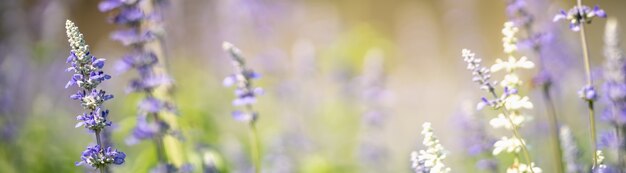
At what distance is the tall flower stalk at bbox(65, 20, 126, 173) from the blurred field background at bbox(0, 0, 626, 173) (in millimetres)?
1275

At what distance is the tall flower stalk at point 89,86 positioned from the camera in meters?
2.25

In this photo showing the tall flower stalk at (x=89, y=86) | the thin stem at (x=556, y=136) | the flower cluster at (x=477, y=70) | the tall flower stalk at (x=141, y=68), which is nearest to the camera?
the tall flower stalk at (x=89, y=86)

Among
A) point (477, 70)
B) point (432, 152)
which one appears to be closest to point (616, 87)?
point (477, 70)

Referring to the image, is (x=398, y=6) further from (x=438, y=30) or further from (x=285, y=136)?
(x=285, y=136)

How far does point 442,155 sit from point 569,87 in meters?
4.57

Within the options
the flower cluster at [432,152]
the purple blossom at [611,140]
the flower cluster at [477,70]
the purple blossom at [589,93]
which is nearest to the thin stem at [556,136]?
the purple blossom at [611,140]

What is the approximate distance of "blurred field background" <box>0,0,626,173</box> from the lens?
199 inches

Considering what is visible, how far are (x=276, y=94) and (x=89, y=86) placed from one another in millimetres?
4351

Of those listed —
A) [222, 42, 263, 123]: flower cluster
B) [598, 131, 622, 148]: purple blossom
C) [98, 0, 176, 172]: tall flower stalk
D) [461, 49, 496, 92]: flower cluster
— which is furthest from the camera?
[98, 0, 176, 172]: tall flower stalk

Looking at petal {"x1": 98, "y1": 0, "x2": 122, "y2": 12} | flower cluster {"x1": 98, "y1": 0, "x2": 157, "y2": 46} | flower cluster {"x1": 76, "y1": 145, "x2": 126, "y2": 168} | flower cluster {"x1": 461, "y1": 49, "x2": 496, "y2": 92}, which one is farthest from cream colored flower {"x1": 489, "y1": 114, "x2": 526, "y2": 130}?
petal {"x1": 98, "y1": 0, "x2": 122, "y2": 12}

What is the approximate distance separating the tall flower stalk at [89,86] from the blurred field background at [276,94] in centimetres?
127

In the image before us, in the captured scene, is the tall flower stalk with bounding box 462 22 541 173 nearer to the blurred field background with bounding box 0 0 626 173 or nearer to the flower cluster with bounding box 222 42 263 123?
the flower cluster with bounding box 222 42 263 123

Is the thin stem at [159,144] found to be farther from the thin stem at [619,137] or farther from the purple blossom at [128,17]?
the thin stem at [619,137]

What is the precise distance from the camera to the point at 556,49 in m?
4.89
